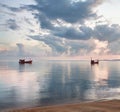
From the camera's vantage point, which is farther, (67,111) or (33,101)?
(33,101)

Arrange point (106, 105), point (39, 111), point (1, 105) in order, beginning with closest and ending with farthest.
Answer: point (39, 111)
point (106, 105)
point (1, 105)

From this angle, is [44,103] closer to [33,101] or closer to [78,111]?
[33,101]

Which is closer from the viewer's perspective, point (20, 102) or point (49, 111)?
point (49, 111)

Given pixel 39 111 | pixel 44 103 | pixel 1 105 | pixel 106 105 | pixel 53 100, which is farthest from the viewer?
pixel 53 100

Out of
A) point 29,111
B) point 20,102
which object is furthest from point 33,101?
point 29,111

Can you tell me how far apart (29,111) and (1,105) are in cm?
1044

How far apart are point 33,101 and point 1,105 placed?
513cm

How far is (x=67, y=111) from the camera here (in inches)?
830

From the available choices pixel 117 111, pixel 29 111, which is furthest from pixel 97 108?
pixel 29 111

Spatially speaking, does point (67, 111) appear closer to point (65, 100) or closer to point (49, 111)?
point (49, 111)

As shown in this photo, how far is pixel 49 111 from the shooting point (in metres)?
21.0

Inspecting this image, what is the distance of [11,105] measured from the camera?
101 feet

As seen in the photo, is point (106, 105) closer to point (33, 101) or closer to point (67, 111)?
point (67, 111)

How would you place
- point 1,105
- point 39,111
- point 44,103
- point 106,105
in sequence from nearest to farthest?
point 39,111
point 106,105
point 1,105
point 44,103
